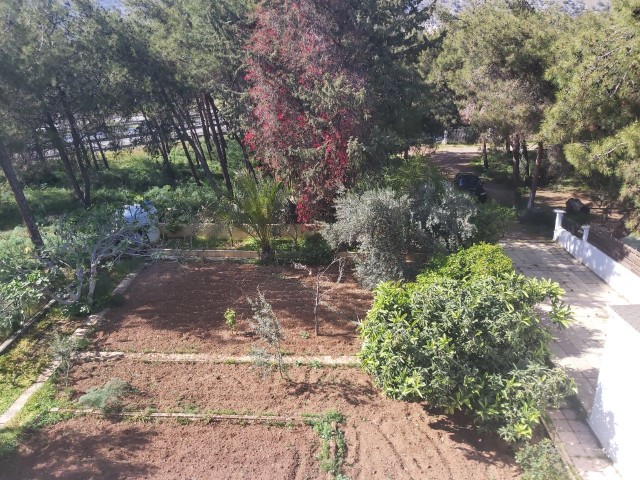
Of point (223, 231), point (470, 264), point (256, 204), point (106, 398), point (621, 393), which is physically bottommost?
point (106, 398)

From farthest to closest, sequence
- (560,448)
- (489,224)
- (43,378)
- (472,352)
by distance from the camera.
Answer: (489,224) < (43,378) < (560,448) < (472,352)

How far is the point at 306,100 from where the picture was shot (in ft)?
34.6

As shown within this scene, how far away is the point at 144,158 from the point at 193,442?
23268 mm

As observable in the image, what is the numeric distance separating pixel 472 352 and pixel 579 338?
379 cm

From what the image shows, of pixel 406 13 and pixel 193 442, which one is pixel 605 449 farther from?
pixel 406 13

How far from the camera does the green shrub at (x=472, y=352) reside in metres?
5.32

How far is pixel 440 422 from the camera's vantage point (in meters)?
6.12

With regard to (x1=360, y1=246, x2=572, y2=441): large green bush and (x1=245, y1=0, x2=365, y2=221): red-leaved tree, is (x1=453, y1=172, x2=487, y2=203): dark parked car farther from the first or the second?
(x1=360, y1=246, x2=572, y2=441): large green bush

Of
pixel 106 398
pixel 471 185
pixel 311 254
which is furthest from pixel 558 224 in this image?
pixel 106 398

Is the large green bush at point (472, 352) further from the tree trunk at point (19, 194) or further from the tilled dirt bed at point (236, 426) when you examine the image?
the tree trunk at point (19, 194)

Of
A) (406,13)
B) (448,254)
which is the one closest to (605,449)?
(448,254)

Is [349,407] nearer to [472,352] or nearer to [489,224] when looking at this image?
[472,352]

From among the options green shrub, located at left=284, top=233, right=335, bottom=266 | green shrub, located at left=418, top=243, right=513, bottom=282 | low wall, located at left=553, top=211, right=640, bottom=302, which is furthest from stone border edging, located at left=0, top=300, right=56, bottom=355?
low wall, located at left=553, top=211, right=640, bottom=302

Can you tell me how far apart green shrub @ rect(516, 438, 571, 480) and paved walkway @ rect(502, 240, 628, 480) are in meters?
0.60
